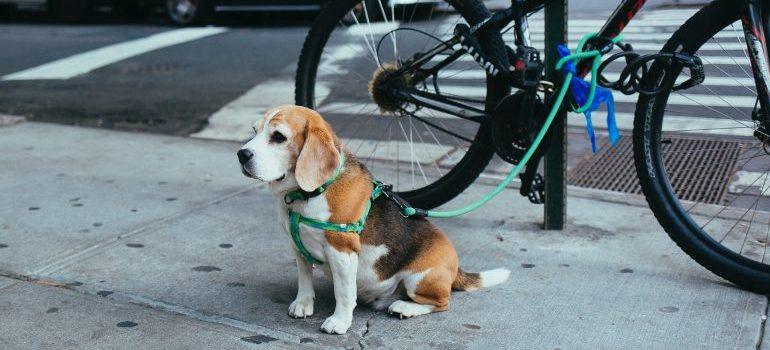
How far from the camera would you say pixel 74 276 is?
13.0 feet

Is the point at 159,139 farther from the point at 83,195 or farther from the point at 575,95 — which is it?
the point at 575,95

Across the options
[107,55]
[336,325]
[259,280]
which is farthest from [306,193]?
[107,55]

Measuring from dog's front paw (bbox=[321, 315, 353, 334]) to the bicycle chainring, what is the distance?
1256mm

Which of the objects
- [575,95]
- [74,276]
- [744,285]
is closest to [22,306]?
[74,276]

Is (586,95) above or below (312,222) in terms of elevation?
above

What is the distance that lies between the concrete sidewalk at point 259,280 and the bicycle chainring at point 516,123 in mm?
473

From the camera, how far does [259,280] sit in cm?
395

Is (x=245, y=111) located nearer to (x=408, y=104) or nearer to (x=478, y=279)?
(x=408, y=104)

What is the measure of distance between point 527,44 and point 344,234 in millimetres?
1458

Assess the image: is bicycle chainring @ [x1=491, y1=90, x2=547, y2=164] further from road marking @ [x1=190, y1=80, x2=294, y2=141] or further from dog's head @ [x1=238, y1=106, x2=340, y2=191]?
road marking @ [x1=190, y1=80, x2=294, y2=141]

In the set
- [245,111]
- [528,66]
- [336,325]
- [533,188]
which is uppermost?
[528,66]

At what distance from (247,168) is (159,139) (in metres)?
3.81

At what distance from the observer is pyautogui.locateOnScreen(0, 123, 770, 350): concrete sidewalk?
3369 mm

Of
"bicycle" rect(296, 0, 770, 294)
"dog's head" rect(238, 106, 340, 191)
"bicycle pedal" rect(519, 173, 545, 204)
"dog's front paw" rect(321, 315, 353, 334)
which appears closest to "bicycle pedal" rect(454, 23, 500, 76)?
"bicycle" rect(296, 0, 770, 294)
